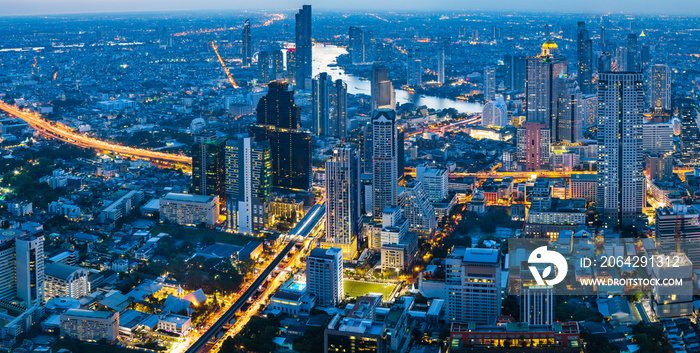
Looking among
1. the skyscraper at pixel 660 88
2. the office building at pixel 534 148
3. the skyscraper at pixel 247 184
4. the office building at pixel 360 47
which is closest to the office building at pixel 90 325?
the skyscraper at pixel 247 184

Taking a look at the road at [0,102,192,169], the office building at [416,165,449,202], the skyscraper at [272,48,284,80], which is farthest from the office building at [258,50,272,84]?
the office building at [416,165,449,202]

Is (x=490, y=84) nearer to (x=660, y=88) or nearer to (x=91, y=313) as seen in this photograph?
(x=660, y=88)

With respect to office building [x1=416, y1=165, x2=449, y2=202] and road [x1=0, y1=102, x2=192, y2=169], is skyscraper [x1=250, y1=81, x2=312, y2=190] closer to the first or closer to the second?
office building [x1=416, y1=165, x2=449, y2=202]

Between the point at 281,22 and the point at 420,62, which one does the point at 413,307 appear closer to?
the point at 420,62

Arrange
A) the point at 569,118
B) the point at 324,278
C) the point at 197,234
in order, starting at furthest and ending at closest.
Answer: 1. the point at 569,118
2. the point at 197,234
3. the point at 324,278

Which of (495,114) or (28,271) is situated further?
(495,114)

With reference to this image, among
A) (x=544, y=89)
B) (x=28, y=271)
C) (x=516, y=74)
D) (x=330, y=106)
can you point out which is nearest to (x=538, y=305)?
(x=28, y=271)

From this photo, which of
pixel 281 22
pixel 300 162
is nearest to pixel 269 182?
pixel 300 162

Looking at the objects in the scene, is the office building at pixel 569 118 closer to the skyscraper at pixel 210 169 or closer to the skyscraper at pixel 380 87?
the skyscraper at pixel 380 87
